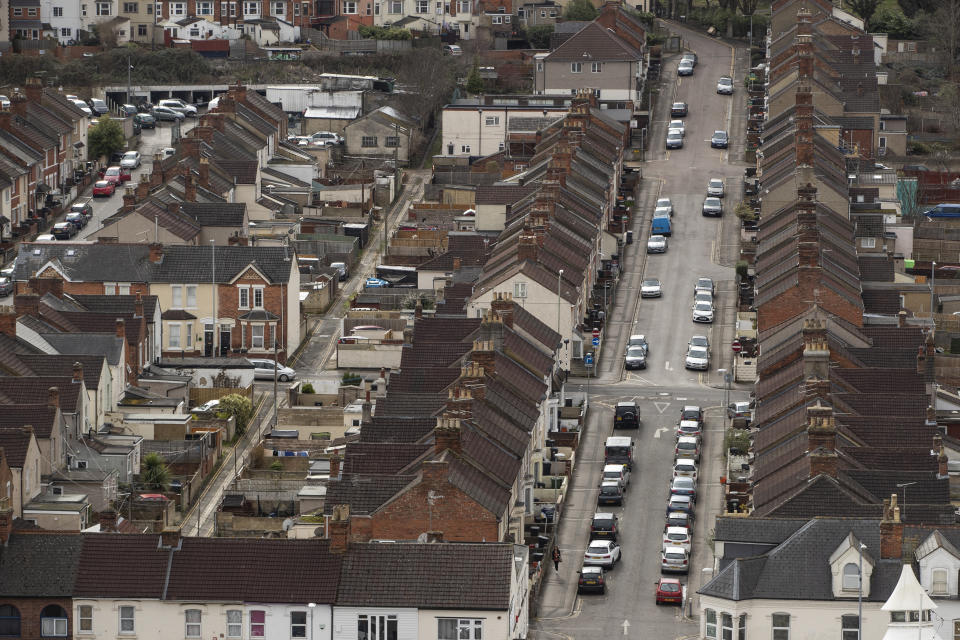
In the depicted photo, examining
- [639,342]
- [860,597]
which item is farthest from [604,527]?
[639,342]

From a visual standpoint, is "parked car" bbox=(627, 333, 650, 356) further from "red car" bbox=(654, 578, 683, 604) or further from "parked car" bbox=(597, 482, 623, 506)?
"red car" bbox=(654, 578, 683, 604)

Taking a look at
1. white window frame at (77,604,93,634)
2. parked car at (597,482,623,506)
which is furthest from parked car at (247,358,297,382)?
white window frame at (77,604,93,634)

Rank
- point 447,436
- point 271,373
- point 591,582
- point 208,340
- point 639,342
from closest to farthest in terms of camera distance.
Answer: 1. point 447,436
2. point 591,582
3. point 271,373
4. point 639,342
5. point 208,340

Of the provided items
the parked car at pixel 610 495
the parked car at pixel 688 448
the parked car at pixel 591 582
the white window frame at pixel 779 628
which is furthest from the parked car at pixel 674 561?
the white window frame at pixel 779 628

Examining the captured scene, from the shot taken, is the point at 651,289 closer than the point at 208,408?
No

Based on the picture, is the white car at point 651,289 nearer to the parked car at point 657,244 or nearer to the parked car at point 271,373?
the parked car at point 657,244

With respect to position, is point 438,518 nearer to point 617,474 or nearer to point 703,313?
point 617,474
